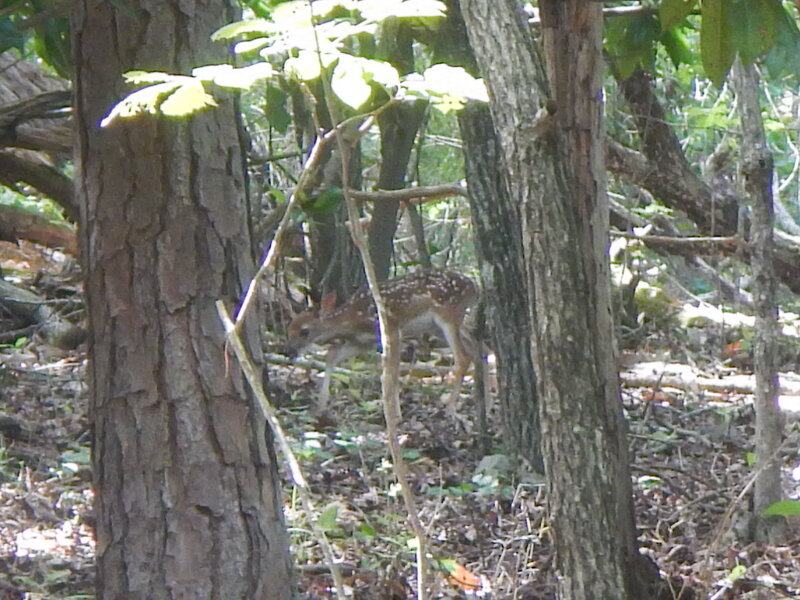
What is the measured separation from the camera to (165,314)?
3.51 metres

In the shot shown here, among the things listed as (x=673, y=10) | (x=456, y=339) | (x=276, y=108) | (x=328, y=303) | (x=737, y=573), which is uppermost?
(x=673, y=10)

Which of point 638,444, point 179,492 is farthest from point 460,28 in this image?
point 179,492

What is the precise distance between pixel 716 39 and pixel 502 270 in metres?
3.44

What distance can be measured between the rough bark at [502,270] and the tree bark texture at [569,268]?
255 cm

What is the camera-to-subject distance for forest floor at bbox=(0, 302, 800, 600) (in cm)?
490

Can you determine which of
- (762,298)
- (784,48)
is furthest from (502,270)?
(784,48)

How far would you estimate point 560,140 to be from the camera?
3900mm

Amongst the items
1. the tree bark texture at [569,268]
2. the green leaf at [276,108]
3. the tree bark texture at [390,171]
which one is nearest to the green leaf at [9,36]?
the green leaf at [276,108]

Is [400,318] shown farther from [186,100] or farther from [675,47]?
[186,100]

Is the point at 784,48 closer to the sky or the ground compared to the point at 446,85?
closer to the sky

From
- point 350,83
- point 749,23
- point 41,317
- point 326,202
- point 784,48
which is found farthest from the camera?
point 41,317

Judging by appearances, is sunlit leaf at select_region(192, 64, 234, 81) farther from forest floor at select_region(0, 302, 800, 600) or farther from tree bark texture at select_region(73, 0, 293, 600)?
forest floor at select_region(0, 302, 800, 600)

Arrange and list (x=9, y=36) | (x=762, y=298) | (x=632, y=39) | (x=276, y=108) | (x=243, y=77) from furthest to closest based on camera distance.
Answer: (x=762, y=298) → (x=632, y=39) → (x=276, y=108) → (x=9, y=36) → (x=243, y=77)

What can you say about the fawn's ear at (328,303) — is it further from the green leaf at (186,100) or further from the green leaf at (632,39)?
the green leaf at (186,100)
